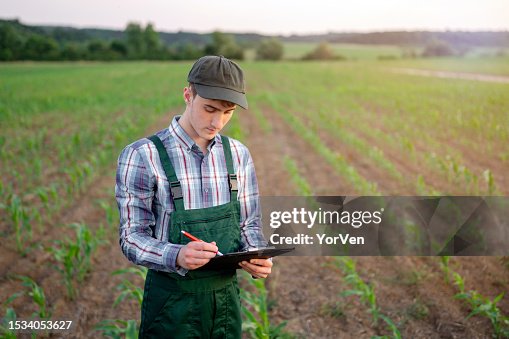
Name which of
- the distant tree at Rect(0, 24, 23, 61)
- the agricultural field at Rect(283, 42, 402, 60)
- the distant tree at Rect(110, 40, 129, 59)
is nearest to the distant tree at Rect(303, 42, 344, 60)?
the agricultural field at Rect(283, 42, 402, 60)

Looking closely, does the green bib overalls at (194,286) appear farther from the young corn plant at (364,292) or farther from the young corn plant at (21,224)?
the young corn plant at (21,224)

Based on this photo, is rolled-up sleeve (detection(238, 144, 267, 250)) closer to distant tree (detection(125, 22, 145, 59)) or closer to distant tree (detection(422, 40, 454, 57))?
distant tree (detection(422, 40, 454, 57))

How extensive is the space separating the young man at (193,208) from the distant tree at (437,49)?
3493cm

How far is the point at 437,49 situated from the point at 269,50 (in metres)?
23.2

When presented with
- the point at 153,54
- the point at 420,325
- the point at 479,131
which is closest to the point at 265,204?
the point at 420,325

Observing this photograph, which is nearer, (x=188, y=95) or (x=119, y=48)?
(x=188, y=95)

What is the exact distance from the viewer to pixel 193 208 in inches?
71.6

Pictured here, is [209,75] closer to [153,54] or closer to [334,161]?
[334,161]

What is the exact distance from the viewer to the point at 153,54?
5041 centimetres

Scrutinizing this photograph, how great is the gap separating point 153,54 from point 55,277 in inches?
1890

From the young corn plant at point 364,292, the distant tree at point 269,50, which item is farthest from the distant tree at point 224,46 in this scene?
the young corn plant at point 364,292

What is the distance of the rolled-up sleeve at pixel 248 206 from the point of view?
1.92 metres

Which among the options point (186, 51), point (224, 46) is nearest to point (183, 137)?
point (224, 46)

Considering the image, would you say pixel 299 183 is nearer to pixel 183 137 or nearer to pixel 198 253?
pixel 183 137
